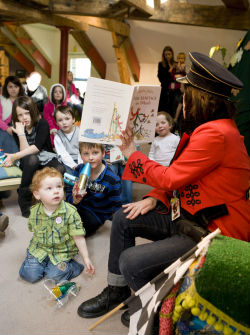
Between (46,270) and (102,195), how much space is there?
0.75 meters

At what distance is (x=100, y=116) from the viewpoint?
1996mm

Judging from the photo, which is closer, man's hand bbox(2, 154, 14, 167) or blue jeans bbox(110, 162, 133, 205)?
man's hand bbox(2, 154, 14, 167)

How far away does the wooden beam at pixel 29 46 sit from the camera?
959cm

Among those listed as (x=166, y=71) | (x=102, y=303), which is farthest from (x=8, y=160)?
(x=166, y=71)

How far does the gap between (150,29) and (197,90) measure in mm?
6497

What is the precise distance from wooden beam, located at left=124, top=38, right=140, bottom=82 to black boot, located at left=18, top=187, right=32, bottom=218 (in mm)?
5680

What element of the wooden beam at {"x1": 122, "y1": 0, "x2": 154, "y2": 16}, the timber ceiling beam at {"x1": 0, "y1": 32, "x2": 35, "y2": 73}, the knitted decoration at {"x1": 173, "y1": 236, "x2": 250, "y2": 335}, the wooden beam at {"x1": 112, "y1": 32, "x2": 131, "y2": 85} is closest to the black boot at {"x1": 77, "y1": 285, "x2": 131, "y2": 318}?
the knitted decoration at {"x1": 173, "y1": 236, "x2": 250, "y2": 335}

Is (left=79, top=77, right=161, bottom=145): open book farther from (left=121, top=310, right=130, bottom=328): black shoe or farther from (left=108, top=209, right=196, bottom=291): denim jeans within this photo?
(left=121, top=310, right=130, bottom=328): black shoe

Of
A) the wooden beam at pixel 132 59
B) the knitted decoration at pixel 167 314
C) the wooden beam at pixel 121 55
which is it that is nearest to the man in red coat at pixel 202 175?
the knitted decoration at pixel 167 314

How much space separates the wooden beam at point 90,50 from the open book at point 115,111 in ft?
25.1

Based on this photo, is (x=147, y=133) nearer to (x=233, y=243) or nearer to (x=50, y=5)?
(x=233, y=243)

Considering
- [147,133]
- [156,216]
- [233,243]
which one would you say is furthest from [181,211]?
[147,133]

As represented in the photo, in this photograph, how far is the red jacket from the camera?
1.43 meters

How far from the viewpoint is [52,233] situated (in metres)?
2.17
